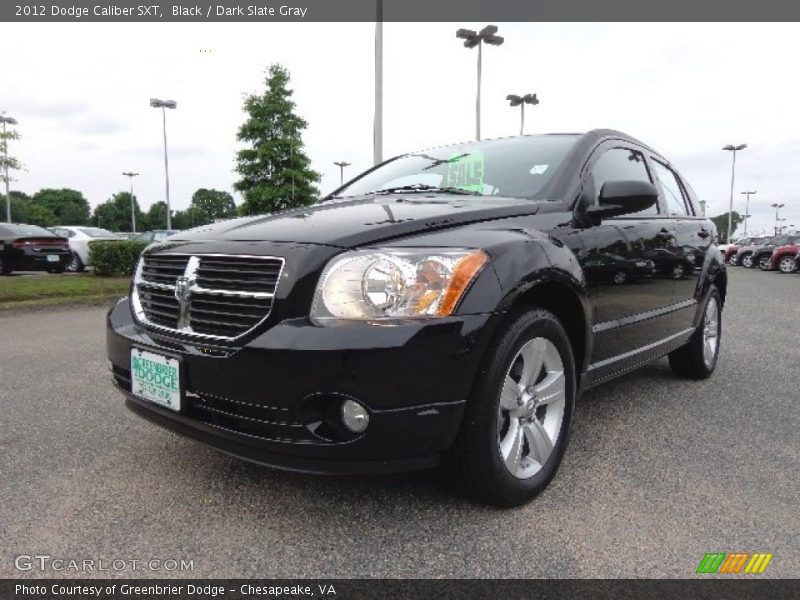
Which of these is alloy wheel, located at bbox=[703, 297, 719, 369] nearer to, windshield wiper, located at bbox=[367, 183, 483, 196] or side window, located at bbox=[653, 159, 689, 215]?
side window, located at bbox=[653, 159, 689, 215]

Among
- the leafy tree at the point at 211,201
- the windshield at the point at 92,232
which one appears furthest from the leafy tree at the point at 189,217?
the windshield at the point at 92,232

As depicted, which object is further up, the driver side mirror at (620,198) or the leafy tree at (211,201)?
the leafy tree at (211,201)

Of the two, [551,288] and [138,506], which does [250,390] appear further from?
[551,288]

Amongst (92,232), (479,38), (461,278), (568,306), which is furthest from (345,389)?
(479,38)

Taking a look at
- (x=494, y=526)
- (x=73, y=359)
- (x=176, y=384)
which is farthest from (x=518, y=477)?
(x=73, y=359)

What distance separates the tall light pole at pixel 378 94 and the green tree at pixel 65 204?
4181 inches

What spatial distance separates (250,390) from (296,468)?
0.30 metres

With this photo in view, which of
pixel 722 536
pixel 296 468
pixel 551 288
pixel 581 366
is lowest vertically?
pixel 722 536

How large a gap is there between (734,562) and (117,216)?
109496mm

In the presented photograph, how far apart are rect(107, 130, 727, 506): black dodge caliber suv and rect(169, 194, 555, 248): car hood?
0.4 inches

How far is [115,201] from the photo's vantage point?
4112 inches

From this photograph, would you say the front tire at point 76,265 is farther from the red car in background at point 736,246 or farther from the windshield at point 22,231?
the red car in background at point 736,246

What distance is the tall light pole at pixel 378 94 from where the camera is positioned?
476 inches

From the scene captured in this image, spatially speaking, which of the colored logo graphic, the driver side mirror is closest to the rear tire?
the driver side mirror
